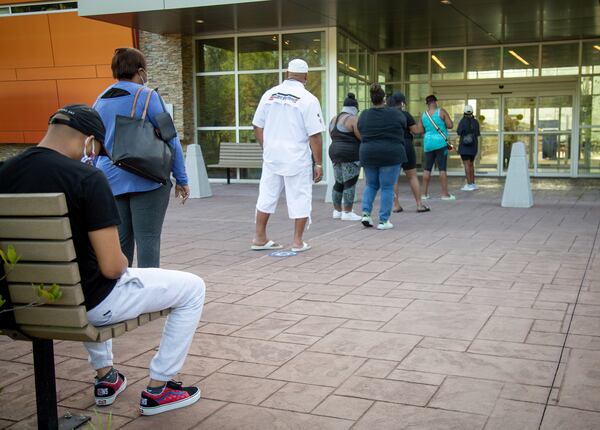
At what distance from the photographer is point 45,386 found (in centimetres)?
291

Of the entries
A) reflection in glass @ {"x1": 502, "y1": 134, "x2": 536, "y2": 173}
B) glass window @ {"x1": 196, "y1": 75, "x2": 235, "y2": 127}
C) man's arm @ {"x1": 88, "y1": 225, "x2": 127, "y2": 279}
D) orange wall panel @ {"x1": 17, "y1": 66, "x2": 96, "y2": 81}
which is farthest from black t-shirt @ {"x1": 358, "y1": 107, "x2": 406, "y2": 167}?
reflection in glass @ {"x1": 502, "y1": 134, "x2": 536, "y2": 173}

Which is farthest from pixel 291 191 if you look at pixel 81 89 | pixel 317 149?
pixel 81 89

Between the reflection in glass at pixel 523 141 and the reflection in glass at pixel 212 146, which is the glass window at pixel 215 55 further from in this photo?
the reflection in glass at pixel 523 141

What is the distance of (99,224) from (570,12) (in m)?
14.8

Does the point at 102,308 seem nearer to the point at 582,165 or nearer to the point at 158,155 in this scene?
the point at 158,155

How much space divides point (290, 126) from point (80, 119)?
164 inches

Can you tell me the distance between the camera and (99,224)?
9.29 ft

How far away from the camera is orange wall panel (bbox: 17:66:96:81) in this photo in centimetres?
1798

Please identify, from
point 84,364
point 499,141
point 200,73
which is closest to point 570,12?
point 499,141

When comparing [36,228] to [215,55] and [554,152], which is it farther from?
[554,152]

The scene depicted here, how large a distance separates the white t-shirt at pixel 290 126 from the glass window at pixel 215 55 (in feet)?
35.9

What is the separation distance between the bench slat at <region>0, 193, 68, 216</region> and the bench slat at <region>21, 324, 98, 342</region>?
48cm

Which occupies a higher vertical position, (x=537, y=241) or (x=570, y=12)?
(x=570, y=12)

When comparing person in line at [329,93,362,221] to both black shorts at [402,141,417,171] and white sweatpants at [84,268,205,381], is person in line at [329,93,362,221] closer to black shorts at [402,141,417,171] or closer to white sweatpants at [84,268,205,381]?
black shorts at [402,141,417,171]
